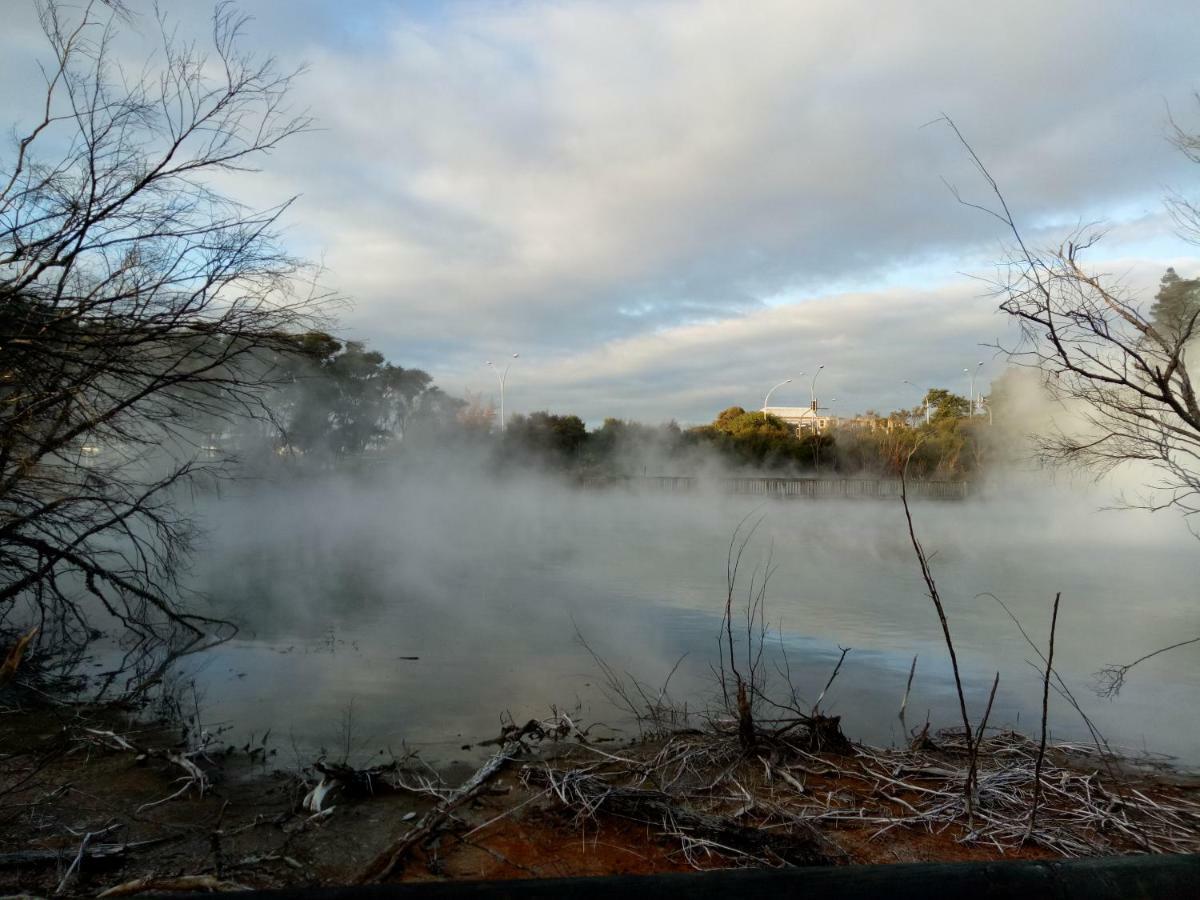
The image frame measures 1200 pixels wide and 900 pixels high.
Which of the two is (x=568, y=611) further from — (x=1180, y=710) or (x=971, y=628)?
(x=1180, y=710)

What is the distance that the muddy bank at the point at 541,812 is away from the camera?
4.62 meters

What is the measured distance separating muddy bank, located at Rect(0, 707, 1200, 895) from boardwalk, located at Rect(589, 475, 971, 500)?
115ft

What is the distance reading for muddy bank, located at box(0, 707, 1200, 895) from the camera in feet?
15.1

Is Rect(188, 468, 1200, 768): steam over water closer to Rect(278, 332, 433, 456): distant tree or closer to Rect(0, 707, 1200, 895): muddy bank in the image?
Rect(0, 707, 1200, 895): muddy bank

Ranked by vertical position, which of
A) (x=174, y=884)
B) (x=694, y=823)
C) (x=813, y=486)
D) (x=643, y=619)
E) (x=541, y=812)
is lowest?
(x=643, y=619)

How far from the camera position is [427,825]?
495cm

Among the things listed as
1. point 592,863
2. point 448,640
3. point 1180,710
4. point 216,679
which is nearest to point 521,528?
point 448,640

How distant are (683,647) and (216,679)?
5.81m

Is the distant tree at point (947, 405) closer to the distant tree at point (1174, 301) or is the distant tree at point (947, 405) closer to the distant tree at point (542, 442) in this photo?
the distant tree at point (542, 442)

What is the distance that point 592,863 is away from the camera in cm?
475

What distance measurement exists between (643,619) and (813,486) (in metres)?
31.4

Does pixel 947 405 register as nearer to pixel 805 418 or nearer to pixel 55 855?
pixel 805 418

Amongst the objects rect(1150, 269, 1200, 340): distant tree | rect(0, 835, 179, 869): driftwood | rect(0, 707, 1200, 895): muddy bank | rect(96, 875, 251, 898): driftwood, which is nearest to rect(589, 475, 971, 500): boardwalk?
rect(1150, 269, 1200, 340): distant tree

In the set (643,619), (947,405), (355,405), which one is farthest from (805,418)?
(643,619)
